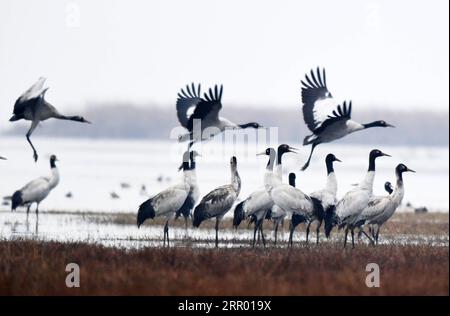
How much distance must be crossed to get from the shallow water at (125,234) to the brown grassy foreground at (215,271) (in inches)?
126

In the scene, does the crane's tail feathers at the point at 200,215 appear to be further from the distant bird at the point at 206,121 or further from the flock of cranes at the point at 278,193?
the distant bird at the point at 206,121

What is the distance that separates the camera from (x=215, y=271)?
1223 centimetres

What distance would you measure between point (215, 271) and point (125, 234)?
7.81 m

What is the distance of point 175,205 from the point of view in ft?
58.0

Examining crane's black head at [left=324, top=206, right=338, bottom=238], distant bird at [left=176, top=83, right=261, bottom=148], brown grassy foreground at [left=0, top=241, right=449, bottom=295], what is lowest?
brown grassy foreground at [left=0, top=241, right=449, bottom=295]

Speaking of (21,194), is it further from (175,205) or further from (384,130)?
(384,130)

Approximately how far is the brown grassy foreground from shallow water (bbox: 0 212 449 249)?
319 centimetres

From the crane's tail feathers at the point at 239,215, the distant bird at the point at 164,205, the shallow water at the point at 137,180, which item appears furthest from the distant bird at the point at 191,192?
the shallow water at the point at 137,180

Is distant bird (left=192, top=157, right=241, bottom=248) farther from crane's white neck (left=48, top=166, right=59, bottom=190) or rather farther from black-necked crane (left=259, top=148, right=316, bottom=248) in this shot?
crane's white neck (left=48, top=166, right=59, bottom=190)

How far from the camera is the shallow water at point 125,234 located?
18.1 metres

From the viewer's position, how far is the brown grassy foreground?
36.2ft

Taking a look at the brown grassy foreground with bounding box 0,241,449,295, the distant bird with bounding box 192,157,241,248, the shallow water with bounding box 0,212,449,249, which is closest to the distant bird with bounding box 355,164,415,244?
the shallow water with bounding box 0,212,449,249

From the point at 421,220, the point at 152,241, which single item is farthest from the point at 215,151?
the point at 152,241

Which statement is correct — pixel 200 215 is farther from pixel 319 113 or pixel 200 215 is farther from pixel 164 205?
pixel 319 113
